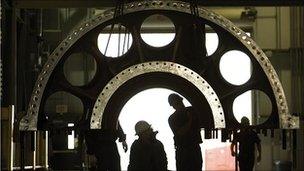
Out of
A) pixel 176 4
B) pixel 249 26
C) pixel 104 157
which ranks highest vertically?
pixel 249 26

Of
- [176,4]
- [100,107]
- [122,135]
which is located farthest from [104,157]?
[176,4]

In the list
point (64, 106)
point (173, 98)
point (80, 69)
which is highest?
point (80, 69)

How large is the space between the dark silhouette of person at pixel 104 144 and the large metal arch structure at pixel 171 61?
0.15 meters

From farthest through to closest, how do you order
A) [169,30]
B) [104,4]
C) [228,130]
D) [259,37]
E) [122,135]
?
[259,37] → [169,30] → [104,4] → [122,135] → [228,130]

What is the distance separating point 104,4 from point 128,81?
139 cm

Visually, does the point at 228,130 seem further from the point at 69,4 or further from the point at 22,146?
the point at 69,4

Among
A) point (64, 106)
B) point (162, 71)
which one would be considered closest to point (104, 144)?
point (162, 71)

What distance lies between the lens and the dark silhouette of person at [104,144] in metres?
4.07

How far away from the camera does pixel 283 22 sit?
1119 cm

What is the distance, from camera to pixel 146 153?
4.55m

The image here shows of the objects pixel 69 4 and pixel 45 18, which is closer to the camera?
pixel 69 4

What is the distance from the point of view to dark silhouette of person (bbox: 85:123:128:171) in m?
4.07

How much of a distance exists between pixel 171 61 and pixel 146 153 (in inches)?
35.1

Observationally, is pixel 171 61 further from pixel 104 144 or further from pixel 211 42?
pixel 211 42
